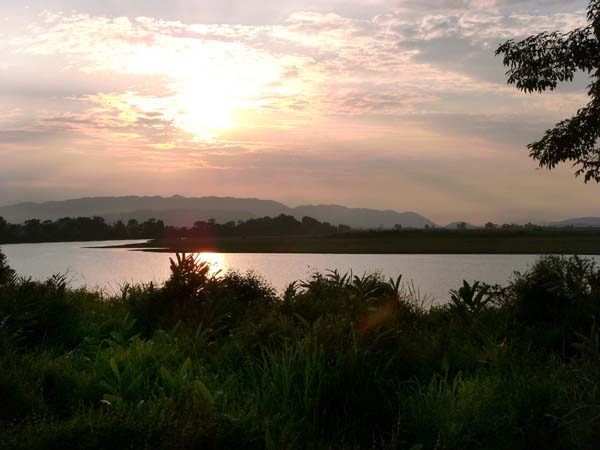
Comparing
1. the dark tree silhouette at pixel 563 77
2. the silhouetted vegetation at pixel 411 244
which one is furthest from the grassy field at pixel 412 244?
the dark tree silhouette at pixel 563 77

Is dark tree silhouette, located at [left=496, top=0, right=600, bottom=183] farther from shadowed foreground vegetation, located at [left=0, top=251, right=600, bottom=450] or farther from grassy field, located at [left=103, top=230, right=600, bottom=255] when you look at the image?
grassy field, located at [left=103, top=230, right=600, bottom=255]

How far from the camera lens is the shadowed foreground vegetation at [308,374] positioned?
572cm

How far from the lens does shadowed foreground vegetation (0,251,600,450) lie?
5.72 meters

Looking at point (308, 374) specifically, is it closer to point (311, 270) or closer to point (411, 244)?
point (311, 270)

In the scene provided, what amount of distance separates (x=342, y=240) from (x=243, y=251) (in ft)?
48.6

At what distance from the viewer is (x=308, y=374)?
7023mm

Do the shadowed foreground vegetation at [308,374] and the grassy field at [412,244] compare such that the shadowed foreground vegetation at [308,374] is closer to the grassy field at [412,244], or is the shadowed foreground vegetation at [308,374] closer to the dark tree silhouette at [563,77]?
the dark tree silhouette at [563,77]

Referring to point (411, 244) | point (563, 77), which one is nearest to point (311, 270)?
point (563, 77)

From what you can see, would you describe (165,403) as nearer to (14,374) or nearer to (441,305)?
(14,374)

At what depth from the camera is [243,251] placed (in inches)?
3061

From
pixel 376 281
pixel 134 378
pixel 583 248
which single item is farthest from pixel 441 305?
pixel 583 248

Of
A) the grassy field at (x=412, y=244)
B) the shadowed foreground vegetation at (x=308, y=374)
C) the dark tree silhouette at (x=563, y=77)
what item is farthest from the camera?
the grassy field at (x=412, y=244)

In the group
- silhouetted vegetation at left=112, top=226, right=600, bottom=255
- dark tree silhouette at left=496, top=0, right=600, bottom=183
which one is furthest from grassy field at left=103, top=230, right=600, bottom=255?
dark tree silhouette at left=496, top=0, right=600, bottom=183

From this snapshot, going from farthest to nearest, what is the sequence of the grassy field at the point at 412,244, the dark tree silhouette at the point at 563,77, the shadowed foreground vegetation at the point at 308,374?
the grassy field at the point at 412,244 → the dark tree silhouette at the point at 563,77 → the shadowed foreground vegetation at the point at 308,374
